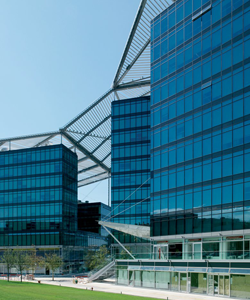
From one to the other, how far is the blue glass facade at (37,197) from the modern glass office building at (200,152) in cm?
3888

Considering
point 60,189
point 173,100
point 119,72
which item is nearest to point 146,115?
point 119,72

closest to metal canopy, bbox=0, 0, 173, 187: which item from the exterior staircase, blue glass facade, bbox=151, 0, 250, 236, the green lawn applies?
blue glass facade, bbox=151, 0, 250, 236

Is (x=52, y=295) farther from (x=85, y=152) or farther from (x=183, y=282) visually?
(x=85, y=152)

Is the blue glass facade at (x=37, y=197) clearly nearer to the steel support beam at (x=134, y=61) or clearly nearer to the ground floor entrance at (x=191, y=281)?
the steel support beam at (x=134, y=61)

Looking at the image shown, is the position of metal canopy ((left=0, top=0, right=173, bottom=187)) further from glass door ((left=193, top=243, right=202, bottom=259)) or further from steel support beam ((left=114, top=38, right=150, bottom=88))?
glass door ((left=193, top=243, right=202, bottom=259))

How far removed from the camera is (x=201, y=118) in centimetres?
4609

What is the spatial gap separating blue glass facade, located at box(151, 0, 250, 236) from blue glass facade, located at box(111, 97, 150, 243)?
2730 cm

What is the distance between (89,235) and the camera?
110 metres

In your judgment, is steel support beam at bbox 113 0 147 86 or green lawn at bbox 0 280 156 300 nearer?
green lawn at bbox 0 280 156 300

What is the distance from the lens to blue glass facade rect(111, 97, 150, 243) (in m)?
80.4

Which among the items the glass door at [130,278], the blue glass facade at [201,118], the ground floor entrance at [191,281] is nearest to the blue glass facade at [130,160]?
the ground floor entrance at [191,281]

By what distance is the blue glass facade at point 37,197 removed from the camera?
90312 millimetres

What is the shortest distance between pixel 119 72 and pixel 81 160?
111ft

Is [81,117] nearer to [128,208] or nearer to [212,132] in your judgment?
[128,208]
